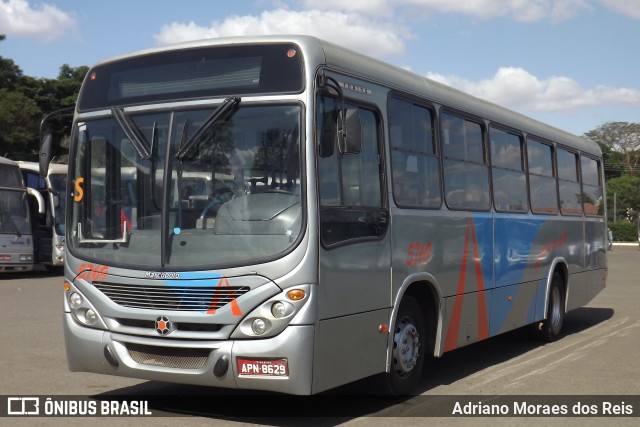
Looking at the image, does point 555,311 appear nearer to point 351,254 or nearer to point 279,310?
point 351,254

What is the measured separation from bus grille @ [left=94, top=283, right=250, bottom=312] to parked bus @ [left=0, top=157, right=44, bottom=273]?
1911 cm

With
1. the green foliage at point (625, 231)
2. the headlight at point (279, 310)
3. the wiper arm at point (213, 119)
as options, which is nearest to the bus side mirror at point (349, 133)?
the wiper arm at point (213, 119)

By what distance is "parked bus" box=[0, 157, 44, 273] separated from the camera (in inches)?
1011

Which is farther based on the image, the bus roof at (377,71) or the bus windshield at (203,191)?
the bus roof at (377,71)

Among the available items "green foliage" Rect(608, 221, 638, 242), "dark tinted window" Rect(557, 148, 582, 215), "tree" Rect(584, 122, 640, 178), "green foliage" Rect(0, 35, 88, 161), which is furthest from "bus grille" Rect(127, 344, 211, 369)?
"tree" Rect(584, 122, 640, 178)

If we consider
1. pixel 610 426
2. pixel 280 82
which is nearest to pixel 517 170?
pixel 610 426

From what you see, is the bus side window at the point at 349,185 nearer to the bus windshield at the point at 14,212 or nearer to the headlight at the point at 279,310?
the headlight at the point at 279,310

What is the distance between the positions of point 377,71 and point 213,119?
6.08ft

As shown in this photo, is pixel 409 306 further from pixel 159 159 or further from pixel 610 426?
pixel 159 159

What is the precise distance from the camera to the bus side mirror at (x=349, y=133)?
6.96 metres

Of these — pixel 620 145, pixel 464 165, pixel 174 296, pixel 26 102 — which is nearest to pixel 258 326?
pixel 174 296

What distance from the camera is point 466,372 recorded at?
10.1m

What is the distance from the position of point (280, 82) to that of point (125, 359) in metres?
2.54

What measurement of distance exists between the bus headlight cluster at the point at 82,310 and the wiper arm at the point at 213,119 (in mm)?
1504
